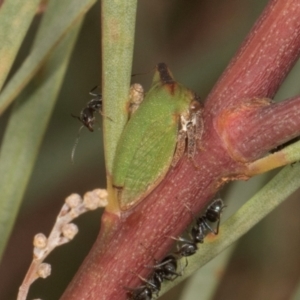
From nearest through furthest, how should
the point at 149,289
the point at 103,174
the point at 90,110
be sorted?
the point at 149,289, the point at 90,110, the point at 103,174

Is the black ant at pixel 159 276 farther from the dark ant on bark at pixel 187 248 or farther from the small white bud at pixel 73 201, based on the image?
the small white bud at pixel 73 201

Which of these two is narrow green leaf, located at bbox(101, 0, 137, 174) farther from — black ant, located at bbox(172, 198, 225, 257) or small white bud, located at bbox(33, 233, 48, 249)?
black ant, located at bbox(172, 198, 225, 257)

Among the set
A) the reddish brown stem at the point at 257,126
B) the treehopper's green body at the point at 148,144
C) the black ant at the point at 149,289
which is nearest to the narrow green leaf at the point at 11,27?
the treehopper's green body at the point at 148,144

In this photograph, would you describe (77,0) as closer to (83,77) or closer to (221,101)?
(221,101)

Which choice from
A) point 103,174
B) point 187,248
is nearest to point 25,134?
point 187,248

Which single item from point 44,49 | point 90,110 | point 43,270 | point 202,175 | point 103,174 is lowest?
point 43,270

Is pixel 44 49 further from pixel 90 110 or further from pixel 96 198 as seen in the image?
pixel 90 110
